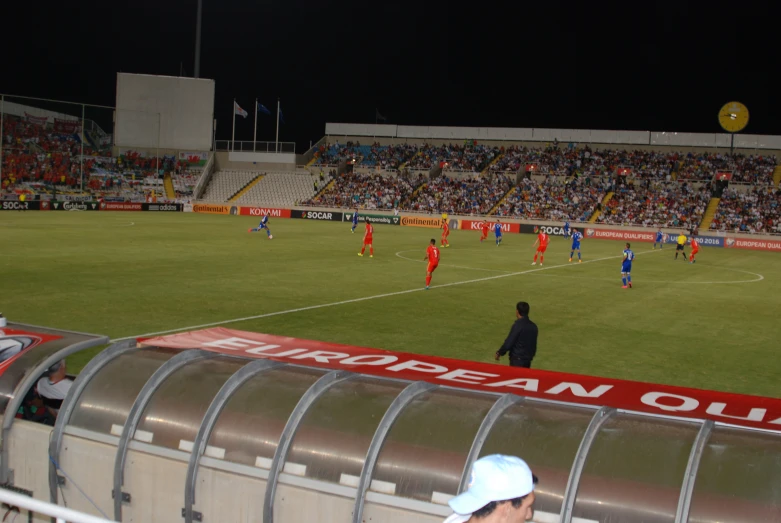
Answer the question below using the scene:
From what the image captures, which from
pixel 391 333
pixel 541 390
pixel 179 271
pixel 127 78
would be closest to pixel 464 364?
pixel 541 390

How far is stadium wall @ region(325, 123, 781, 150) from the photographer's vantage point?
71.4 meters

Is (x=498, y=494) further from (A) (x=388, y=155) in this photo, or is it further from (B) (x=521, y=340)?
(A) (x=388, y=155)

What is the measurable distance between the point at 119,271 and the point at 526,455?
21984 millimetres

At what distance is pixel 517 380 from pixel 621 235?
4863cm

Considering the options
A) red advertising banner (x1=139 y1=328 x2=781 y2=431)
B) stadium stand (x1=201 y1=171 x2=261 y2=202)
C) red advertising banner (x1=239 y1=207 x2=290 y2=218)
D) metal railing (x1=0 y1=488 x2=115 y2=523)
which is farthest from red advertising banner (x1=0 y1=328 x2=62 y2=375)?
stadium stand (x1=201 y1=171 x2=261 y2=202)

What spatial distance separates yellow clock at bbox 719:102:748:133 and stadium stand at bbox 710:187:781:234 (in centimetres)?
599

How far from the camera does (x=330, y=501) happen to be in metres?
5.01

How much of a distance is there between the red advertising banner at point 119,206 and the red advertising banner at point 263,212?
9.49 meters

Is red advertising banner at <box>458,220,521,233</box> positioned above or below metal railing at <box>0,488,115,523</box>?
above

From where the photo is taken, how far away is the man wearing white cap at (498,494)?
9.77 feet

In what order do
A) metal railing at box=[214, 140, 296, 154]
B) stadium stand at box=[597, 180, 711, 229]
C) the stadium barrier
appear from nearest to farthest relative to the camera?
the stadium barrier < stadium stand at box=[597, 180, 711, 229] < metal railing at box=[214, 140, 296, 154]

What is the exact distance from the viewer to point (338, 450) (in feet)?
16.8

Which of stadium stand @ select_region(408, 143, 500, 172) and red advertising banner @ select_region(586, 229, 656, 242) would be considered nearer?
red advertising banner @ select_region(586, 229, 656, 242)

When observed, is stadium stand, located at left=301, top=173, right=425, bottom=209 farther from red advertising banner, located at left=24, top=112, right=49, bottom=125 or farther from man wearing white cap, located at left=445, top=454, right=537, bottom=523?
man wearing white cap, located at left=445, top=454, right=537, bottom=523
